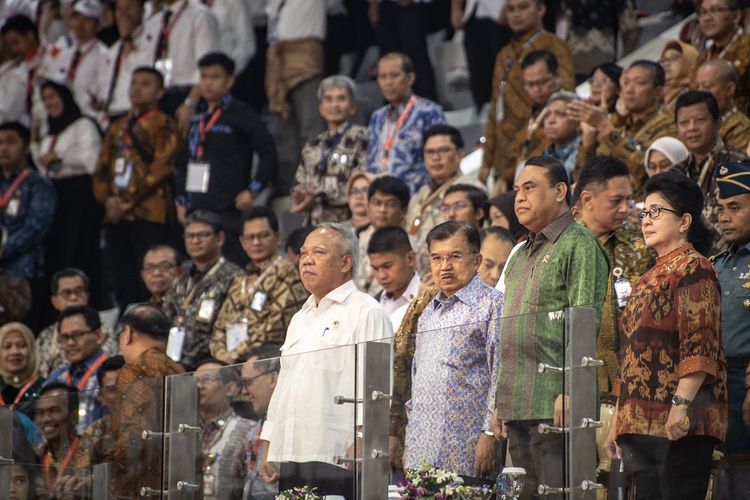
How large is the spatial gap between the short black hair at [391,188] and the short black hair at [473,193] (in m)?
0.35

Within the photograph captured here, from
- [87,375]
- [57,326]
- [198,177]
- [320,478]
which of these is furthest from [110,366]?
[320,478]

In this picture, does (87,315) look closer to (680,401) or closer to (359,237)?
(359,237)

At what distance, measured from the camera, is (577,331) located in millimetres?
4906

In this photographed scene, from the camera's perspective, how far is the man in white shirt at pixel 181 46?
471 inches

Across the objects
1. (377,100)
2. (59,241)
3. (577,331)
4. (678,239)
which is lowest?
(577,331)

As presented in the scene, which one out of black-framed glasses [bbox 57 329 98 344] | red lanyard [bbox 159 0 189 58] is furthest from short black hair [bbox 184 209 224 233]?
red lanyard [bbox 159 0 189 58]

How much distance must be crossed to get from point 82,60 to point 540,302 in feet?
28.0

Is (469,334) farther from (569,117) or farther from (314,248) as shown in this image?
(569,117)

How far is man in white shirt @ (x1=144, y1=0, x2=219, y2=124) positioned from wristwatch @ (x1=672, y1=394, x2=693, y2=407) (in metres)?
7.71

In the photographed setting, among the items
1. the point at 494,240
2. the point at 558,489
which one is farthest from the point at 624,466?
the point at 494,240

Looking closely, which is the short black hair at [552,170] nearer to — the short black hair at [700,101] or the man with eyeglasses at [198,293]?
the short black hair at [700,101]

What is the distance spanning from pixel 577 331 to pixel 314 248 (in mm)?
1504

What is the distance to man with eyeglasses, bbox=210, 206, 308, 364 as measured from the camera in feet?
26.6

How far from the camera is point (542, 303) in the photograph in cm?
522
